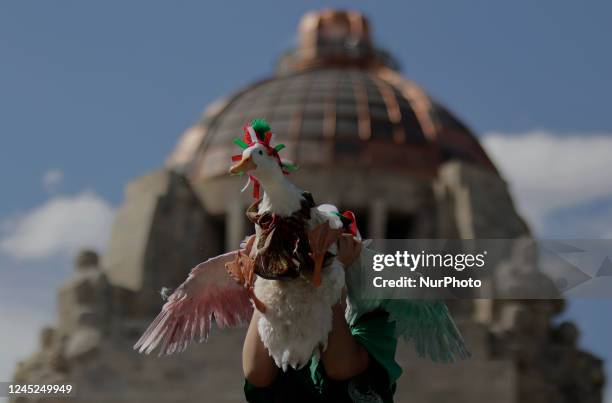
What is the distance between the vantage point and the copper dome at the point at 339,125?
3641 cm

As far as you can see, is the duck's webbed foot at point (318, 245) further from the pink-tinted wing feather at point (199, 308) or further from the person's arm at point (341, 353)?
the pink-tinted wing feather at point (199, 308)

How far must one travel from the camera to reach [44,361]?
28.8 metres

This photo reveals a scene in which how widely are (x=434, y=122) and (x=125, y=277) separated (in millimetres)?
9898

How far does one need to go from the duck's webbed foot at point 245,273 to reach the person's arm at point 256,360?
16 cm

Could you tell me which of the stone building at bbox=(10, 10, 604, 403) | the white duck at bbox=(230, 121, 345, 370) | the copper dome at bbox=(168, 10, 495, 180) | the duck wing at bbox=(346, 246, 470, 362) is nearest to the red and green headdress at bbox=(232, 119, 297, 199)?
the white duck at bbox=(230, 121, 345, 370)

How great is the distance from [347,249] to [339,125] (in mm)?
28700

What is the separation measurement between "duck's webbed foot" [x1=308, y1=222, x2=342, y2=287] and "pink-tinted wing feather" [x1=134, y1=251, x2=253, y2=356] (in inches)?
33.5

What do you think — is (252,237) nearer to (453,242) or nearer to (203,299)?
(203,299)

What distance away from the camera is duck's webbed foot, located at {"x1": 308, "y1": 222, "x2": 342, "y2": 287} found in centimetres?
816

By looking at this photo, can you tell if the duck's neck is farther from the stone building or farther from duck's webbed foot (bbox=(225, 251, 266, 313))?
the stone building

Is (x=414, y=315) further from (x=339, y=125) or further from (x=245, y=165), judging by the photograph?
(x=339, y=125)

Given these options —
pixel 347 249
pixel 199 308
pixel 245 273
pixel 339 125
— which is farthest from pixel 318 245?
pixel 339 125

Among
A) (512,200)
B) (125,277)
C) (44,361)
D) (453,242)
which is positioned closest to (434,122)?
(512,200)

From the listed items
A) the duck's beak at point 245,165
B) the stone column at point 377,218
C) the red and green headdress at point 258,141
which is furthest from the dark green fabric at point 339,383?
the stone column at point 377,218
